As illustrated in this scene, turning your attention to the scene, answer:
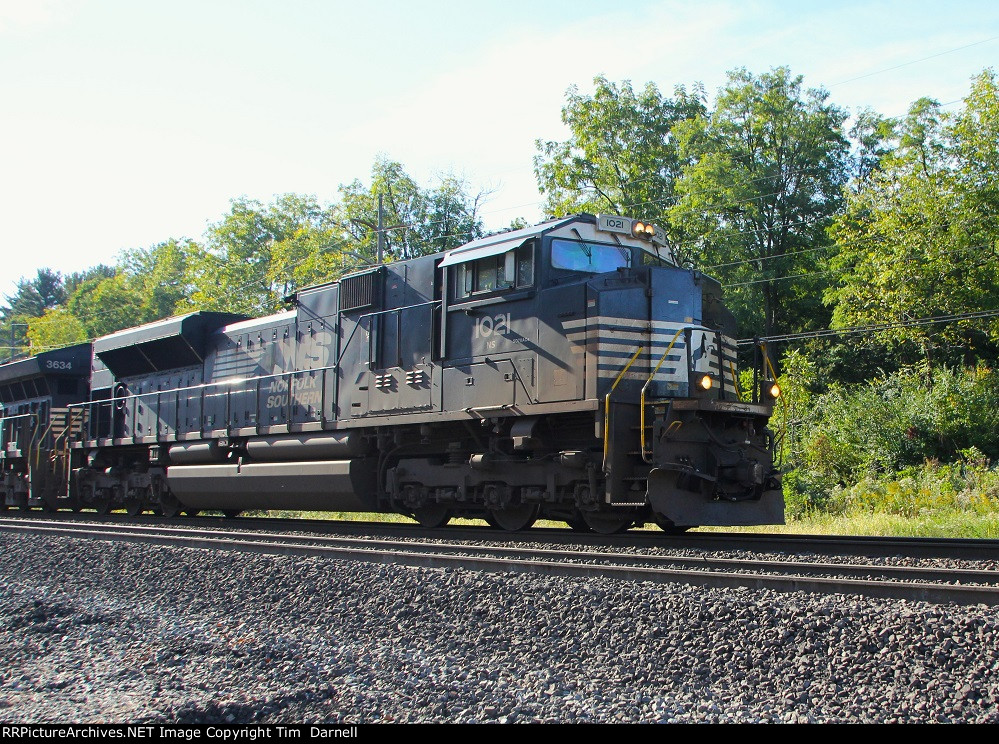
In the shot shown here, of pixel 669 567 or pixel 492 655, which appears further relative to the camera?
pixel 669 567

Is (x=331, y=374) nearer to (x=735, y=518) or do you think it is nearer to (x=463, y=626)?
(x=735, y=518)

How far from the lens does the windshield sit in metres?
9.38

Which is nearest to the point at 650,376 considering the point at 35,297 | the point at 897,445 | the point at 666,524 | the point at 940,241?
the point at 666,524

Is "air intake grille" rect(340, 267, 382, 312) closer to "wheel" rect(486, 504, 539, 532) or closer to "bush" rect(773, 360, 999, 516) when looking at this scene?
"wheel" rect(486, 504, 539, 532)

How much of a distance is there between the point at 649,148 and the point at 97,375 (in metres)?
22.9

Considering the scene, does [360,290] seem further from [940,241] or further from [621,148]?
[621,148]

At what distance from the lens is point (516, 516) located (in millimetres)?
10141

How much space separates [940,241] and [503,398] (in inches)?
681

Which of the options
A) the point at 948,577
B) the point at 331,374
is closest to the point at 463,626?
the point at 948,577

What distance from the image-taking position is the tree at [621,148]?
33188mm

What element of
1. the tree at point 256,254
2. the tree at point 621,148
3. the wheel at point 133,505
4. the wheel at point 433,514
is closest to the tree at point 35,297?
the tree at point 256,254

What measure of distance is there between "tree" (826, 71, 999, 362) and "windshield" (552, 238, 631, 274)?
15611mm

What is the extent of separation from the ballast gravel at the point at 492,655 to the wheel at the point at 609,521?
9.78 feet

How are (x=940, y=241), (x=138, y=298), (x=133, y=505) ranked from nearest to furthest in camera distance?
(x=133, y=505) < (x=940, y=241) < (x=138, y=298)
